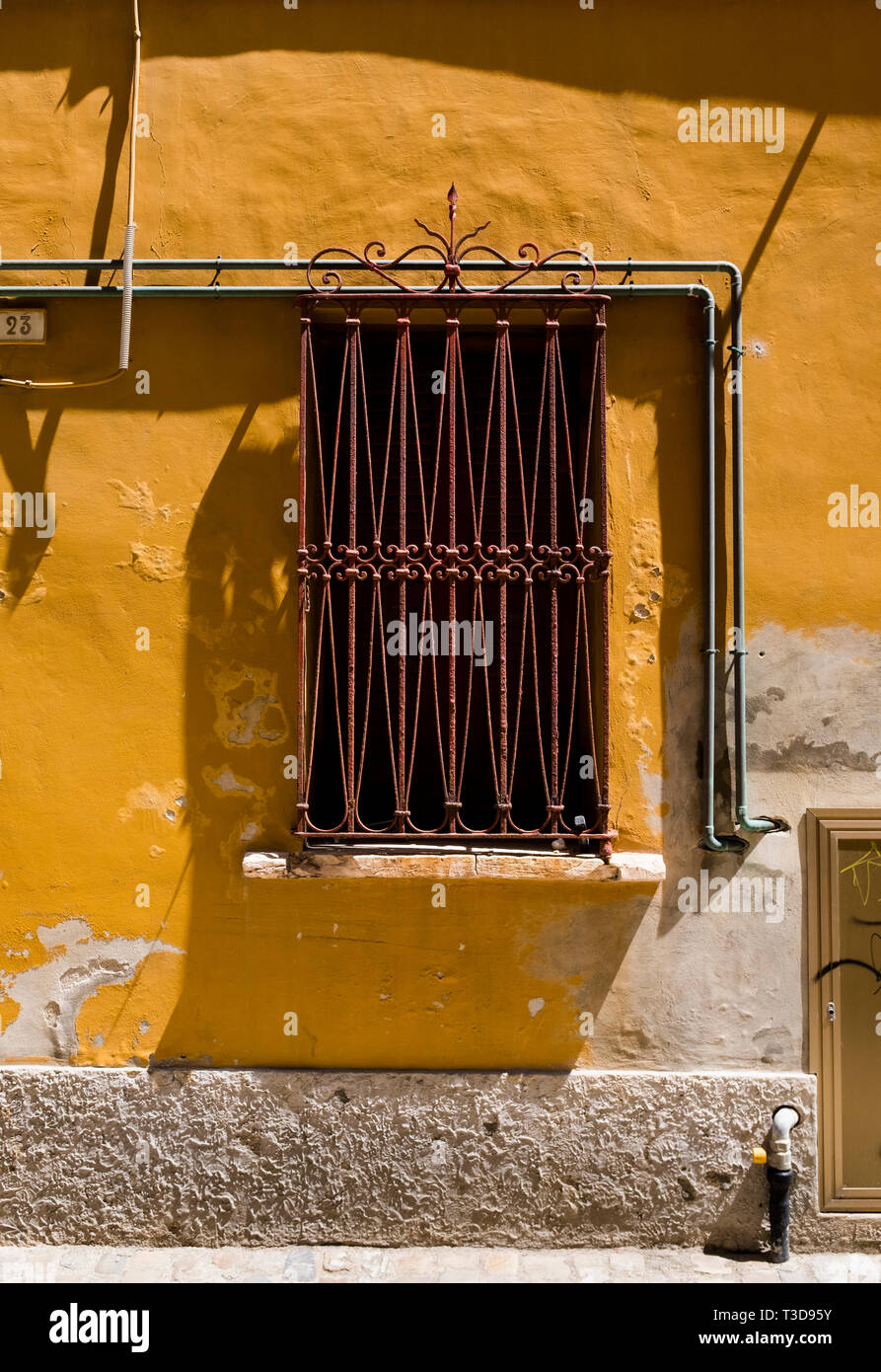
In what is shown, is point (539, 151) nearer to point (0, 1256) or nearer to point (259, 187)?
point (259, 187)

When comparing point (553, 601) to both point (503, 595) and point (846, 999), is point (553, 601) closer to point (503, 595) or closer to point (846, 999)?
point (503, 595)

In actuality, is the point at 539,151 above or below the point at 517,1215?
above

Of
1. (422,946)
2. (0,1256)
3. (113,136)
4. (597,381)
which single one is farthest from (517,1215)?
(113,136)

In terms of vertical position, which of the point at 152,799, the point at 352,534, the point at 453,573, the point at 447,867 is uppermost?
the point at 352,534

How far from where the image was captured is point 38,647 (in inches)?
154

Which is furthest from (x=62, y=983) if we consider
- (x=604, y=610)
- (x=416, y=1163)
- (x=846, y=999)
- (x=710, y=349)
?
(x=710, y=349)

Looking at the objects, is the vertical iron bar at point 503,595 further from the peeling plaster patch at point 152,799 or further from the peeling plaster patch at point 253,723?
the peeling plaster patch at point 152,799

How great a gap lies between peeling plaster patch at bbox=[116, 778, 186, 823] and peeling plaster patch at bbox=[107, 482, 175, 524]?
1.03m

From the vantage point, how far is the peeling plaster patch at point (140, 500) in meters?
3.92

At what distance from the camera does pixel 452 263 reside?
381cm

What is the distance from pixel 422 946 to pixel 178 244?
2891 mm

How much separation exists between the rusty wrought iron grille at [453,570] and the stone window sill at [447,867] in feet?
0.26

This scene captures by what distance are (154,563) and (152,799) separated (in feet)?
3.02

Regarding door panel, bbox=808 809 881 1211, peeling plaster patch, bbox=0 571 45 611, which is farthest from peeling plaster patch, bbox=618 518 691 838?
peeling plaster patch, bbox=0 571 45 611
